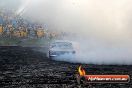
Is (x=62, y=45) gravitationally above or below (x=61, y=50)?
above

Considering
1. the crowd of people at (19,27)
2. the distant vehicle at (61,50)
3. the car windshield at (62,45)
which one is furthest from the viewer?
the crowd of people at (19,27)

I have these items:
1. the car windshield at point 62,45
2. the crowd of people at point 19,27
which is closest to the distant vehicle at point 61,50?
the car windshield at point 62,45

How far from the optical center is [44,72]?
3622cm

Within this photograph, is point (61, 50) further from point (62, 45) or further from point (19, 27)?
point (19, 27)

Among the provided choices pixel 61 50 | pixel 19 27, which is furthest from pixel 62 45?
pixel 19 27

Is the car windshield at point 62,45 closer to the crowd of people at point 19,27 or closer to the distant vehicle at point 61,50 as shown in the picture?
the distant vehicle at point 61,50

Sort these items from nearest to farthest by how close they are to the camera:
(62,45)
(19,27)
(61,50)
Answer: (61,50) < (62,45) < (19,27)

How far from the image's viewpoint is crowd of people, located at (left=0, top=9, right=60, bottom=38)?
139m

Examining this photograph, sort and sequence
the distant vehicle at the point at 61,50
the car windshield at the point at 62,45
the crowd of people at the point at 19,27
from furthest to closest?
the crowd of people at the point at 19,27 → the car windshield at the point at 62,45 → the distant vehicle at the point at 61,50

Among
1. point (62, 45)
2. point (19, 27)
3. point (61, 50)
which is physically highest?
point (19, 27)

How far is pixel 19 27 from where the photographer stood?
516 ft

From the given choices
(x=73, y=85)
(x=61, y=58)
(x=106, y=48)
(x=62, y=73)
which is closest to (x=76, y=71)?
(x=62, y=73)

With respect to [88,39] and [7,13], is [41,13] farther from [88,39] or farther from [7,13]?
[88,39]

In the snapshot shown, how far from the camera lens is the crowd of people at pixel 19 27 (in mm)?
139375
